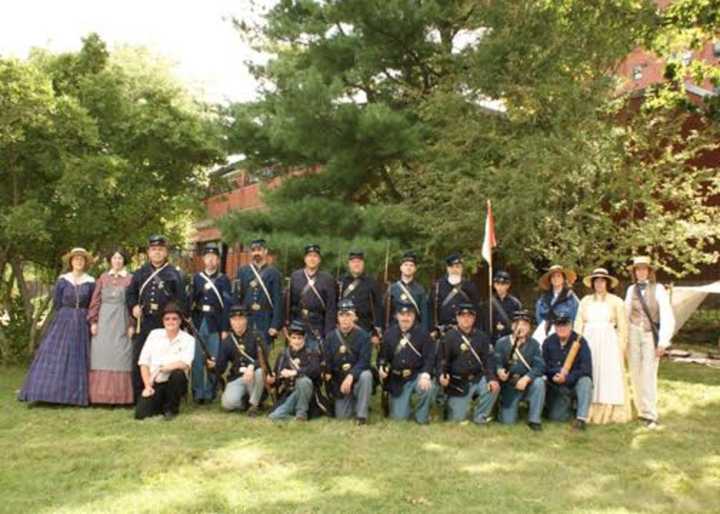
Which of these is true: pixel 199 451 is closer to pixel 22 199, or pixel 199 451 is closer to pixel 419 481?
pixel 419 481

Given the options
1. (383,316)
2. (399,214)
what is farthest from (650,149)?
(383,316)

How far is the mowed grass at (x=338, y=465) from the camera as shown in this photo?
16.4 feet

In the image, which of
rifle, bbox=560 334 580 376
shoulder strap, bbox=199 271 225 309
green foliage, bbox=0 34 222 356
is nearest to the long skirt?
shoulder strap, bbox=199 271 225 309

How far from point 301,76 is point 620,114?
21.2ft

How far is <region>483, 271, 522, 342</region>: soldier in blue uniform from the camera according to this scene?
8.42m

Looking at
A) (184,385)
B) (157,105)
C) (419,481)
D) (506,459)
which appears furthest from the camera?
(157,105)

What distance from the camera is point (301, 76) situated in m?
12.6

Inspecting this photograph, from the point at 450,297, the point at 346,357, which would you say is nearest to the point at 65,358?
the point at 346,357

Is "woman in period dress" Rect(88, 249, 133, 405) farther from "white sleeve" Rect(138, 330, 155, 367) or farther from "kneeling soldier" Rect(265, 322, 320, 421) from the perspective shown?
"kneeling soldier" Rect(265, 322, 320, 421)

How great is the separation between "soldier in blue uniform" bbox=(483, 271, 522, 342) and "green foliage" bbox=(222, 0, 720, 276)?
3.10 meters

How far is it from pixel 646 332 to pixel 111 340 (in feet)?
19.6

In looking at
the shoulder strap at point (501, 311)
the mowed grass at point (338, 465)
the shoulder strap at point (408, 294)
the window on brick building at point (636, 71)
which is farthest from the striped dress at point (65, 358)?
the window on brick building at point (636, 71)

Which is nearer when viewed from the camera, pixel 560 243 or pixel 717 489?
pixel 717 489

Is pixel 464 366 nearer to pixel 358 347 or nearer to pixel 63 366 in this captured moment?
pixel 358 347
